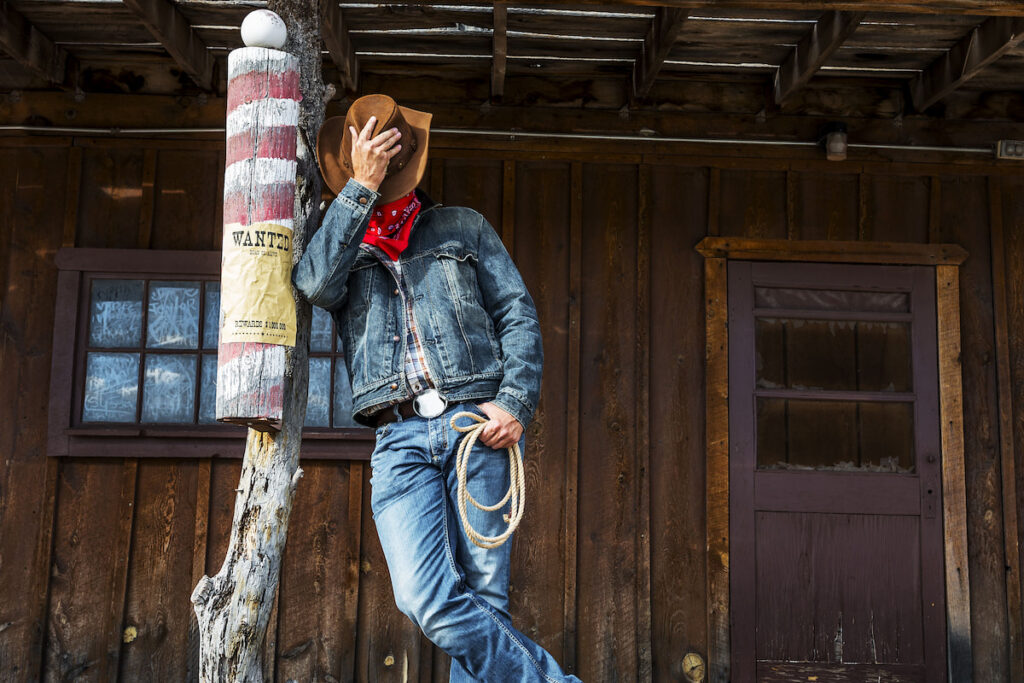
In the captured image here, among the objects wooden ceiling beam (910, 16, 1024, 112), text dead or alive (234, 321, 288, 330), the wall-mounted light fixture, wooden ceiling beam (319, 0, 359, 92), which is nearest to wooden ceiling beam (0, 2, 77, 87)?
wooden ceiling beam (319, 0, 359, 92)

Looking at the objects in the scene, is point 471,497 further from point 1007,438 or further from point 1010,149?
point 1010,149

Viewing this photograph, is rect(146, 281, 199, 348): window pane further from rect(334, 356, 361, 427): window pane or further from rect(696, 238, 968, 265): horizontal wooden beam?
rect(696, 238, 968, 265): horizontal wooden beam

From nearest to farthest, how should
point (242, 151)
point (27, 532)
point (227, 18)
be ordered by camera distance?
point (242, 151), point (227, 18), point (27, 532)

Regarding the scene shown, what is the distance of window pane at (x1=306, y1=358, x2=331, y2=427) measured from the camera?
4492 millimetres

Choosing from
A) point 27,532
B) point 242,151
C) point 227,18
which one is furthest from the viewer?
point 27,532

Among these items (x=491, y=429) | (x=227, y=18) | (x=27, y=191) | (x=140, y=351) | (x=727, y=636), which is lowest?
(x=727, y=636)

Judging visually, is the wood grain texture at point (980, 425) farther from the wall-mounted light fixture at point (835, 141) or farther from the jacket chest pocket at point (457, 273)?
the jacket chest pocket at point (457, 273)

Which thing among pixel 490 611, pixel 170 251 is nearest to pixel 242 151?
pixel 490 611

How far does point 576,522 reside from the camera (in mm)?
4453

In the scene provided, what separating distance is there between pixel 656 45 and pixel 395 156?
1.72 m

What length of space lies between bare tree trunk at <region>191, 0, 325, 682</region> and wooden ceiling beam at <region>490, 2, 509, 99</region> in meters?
1.14

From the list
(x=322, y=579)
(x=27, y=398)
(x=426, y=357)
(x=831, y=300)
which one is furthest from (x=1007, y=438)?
(x=27, y=398)

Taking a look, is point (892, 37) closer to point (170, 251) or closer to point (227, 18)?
point (227, 18)

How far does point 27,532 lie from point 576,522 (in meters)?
2.55
